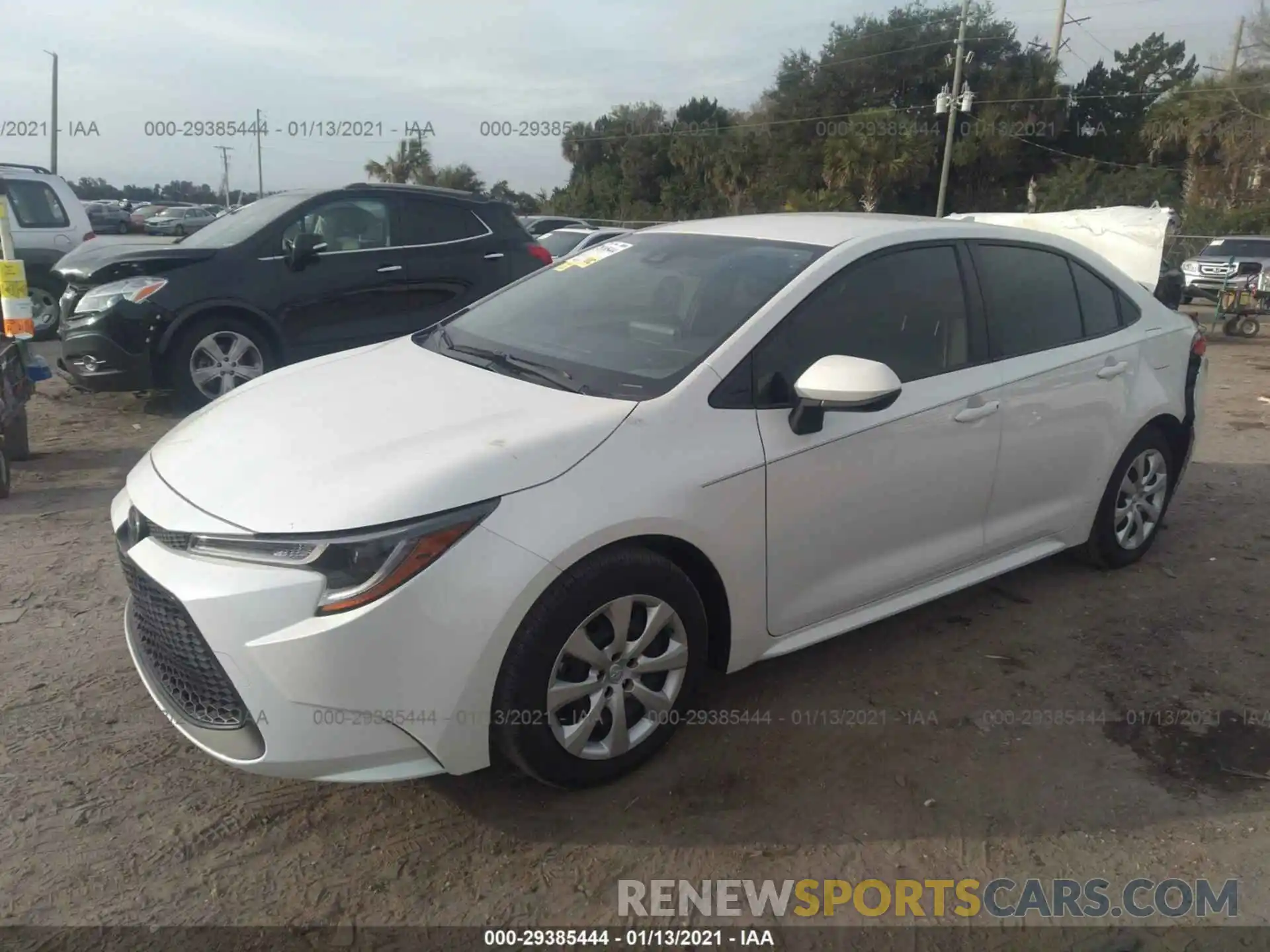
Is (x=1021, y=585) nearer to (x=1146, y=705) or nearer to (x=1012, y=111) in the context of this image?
(x=1146, y=705)

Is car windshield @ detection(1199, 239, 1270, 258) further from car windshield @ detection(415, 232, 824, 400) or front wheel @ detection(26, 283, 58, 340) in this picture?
front wheel @ detection(26, 283, 58, 340)

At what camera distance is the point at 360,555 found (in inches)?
92.4

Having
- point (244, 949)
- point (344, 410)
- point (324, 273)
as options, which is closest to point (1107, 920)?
point (244, 949)

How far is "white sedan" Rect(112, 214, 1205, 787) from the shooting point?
2.38 metres

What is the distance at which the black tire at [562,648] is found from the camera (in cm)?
253

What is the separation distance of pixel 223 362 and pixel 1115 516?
5.89 m

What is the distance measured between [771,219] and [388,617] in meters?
2.42

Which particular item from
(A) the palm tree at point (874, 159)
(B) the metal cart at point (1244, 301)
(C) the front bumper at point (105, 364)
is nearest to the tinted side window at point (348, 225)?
(C) the front bumper at point (105, 364)

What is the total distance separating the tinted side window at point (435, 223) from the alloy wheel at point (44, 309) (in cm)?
534

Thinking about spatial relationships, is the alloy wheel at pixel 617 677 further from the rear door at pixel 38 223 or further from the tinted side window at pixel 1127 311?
the rear door at pixel 38 223

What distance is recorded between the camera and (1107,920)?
97.0 inches

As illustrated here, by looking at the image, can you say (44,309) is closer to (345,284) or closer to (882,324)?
(345,284)

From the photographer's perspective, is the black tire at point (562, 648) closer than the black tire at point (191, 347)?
Yes

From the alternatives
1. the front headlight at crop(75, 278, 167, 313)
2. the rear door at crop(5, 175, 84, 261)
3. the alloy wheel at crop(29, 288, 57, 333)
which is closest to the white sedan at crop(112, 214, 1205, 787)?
the front headlight at crop(75, 278, 167, 313)
